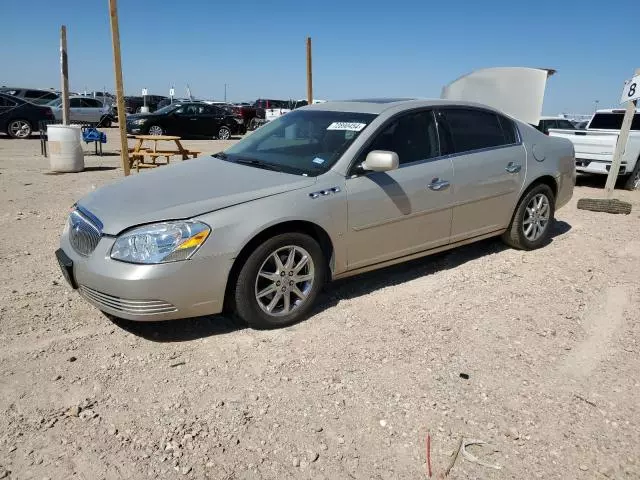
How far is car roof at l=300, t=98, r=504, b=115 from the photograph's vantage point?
14.5 ft

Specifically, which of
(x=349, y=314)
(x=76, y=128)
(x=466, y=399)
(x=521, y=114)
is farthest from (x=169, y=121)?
(x=466, y=399)

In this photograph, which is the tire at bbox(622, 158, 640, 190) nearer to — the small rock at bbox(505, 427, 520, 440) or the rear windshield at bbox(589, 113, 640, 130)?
the rear windshield at bbox(589, 113, 640, 130)

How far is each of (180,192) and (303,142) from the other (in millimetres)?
1187

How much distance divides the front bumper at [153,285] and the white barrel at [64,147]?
320 inches

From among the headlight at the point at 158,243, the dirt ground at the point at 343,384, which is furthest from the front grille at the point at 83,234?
the dirt ground at the point at 343,384

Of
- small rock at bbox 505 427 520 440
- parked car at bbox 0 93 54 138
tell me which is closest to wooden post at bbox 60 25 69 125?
parked car at bbox 0 93 54 138

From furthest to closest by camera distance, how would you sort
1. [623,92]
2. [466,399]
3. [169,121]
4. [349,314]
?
[169,121] < [623,92] < [349,314] < [466,399]

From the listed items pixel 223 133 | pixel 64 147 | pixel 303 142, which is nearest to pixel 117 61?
pixel 64 147

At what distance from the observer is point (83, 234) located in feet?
11.6

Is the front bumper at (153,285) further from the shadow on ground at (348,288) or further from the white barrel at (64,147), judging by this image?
the white barrel at (64,147)

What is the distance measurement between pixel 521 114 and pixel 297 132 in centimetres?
814

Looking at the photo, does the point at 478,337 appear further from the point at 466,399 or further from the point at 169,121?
the point at 169,121

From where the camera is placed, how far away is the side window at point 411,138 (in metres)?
4.19

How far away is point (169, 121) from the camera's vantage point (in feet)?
66.5
